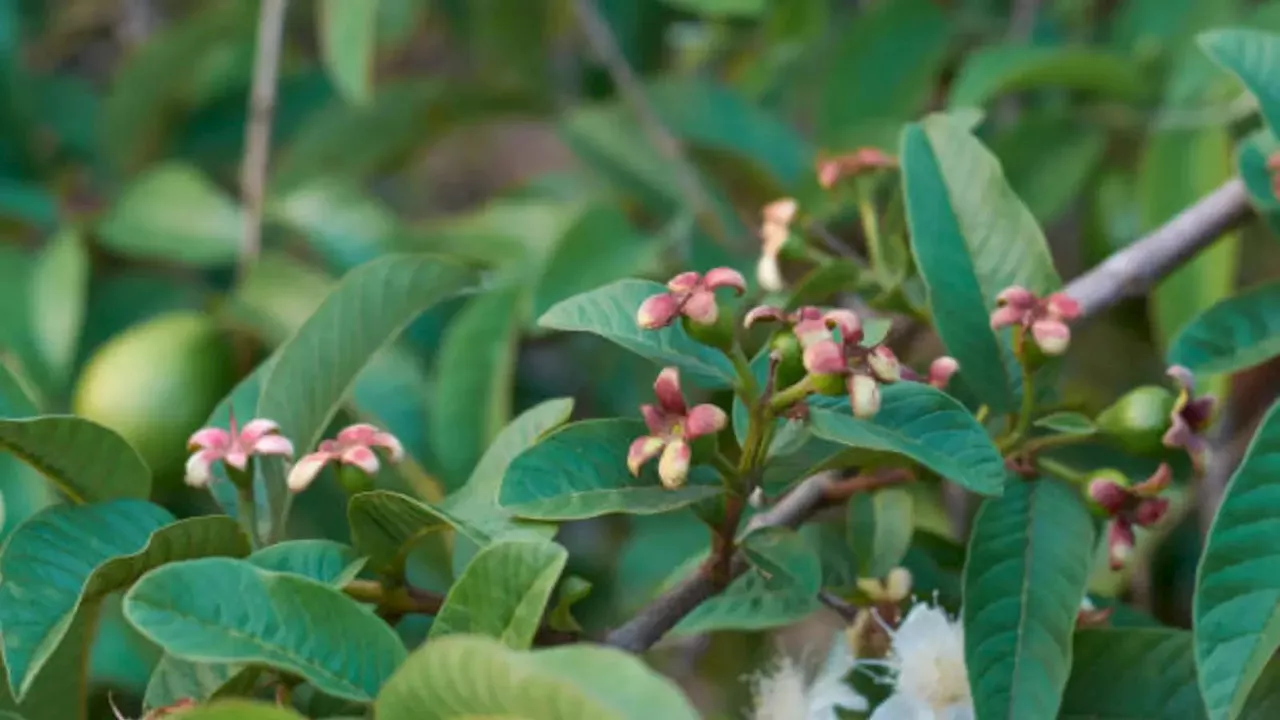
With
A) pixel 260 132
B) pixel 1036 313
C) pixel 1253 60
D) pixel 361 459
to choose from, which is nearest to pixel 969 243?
pixel 1036 313

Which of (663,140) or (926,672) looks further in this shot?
(663,140)

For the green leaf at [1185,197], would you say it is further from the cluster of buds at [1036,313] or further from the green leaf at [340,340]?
the green leaf at [340,340]

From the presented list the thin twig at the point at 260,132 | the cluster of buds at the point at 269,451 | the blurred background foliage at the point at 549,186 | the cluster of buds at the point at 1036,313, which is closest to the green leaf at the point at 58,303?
the blurred background foliage at the point at 549,186

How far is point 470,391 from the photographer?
90cm

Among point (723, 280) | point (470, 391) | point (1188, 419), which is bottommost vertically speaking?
point (470, 391)

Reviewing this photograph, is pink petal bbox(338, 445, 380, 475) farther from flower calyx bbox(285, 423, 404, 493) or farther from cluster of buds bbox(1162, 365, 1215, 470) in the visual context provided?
cluster of buds bbox(1162, 365, 1215, 470)

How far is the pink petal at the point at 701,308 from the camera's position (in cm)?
44

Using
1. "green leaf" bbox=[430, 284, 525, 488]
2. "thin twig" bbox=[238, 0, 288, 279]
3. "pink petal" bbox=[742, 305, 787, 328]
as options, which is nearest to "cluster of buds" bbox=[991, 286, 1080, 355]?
"pink petal" bbox=[742, 305, 787, 328]

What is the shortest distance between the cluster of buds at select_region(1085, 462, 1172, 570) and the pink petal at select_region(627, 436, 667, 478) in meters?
0.19

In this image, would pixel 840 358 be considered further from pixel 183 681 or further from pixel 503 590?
pixel 183 681

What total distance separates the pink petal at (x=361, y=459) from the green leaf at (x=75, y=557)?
5 centimetres

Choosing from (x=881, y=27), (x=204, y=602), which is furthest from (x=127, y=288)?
(x=204, y=602)

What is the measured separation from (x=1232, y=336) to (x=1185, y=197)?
32cm

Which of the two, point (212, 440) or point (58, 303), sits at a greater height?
point (212, 440)
